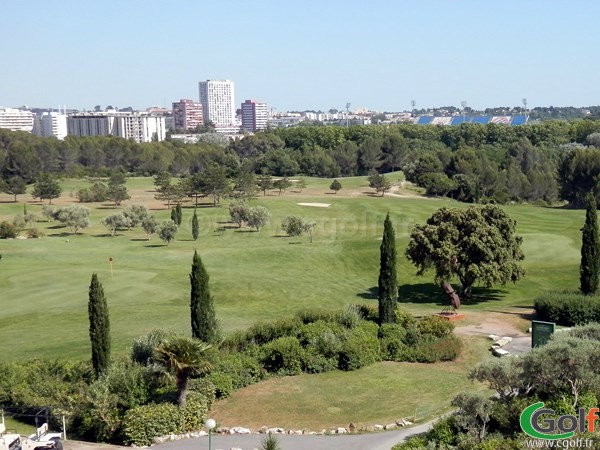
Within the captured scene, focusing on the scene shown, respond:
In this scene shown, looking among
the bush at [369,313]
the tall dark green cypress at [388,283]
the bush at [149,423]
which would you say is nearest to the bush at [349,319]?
the tall dark green cypress at [388,283]

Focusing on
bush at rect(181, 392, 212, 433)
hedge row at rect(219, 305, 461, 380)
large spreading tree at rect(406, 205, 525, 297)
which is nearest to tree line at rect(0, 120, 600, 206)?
large spreading tree at rect(406, 205, 525, 297)

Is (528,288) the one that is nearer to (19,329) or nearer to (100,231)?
(19,329)

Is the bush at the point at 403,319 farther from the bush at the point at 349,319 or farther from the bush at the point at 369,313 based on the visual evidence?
the bush at the point at 349,319

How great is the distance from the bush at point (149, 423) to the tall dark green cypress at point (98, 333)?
11.4ft

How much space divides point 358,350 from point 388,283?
5114 mm

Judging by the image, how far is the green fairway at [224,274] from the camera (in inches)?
1468

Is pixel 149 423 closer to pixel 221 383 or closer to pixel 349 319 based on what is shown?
pixel 221 383

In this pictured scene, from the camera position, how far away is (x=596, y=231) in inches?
1515

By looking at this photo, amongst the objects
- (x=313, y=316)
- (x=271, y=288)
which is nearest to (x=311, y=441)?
(x=313, y=316)

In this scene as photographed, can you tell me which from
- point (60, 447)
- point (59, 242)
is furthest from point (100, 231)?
point (60, 447)

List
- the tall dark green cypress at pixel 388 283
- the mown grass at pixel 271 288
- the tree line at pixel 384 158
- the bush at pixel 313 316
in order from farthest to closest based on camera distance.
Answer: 1. the tree line at pixel 384 158
2. the tall dark green cypress at pixel 388 283
3. the bush at pixel 313 316
4. the mown grass at pixel 271 288

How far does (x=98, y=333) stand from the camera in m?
26.7

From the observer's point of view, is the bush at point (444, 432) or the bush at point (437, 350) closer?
the bush at point (444, 432)

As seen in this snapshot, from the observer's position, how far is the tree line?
9631 cm
